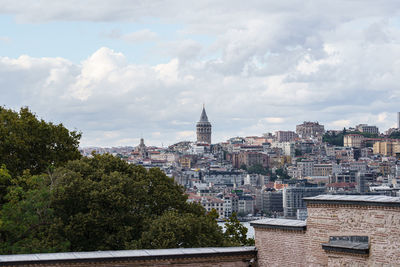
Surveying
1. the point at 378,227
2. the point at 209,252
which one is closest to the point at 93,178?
the point at 209,252

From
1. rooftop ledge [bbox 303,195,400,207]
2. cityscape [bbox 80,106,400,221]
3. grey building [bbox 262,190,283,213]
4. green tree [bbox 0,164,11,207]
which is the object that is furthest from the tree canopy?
grey building [bbox 262,190,283,213]

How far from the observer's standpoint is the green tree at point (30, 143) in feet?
65.1

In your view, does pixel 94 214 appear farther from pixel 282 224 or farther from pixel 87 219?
pixel 282 224

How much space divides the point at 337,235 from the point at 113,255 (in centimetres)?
269

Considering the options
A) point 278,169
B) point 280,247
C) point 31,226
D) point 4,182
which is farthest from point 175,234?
point 278,169

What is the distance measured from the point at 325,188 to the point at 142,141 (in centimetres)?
6972

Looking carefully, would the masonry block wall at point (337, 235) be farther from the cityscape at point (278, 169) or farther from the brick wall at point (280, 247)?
the cityscape at point (278, 169)

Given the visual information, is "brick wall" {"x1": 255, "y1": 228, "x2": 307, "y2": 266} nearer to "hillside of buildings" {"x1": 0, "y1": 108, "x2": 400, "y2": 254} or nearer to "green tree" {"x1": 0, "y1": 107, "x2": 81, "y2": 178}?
"hillside of buildings" {"x1": 0, "y1": 108, "x2": 400, "y2": 254}

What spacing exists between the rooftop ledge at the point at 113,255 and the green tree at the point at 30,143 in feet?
37.7

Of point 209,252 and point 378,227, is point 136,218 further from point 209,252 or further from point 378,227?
point 378,227

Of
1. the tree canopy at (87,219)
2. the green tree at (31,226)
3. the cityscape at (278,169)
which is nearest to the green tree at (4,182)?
the tree canopy at (87,219)

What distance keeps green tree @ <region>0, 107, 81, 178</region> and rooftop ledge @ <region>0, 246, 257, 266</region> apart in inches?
453

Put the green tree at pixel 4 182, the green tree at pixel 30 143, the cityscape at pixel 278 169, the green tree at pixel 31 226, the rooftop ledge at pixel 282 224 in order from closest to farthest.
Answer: the rooftop ledge at pixel 282 224 → the green tree at pixel 31 226 → the green tree at pixel 4 182 → the green tree at pixel 30 143 → the cityscape at pixel 278 169

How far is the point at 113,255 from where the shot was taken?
8.24 metres
